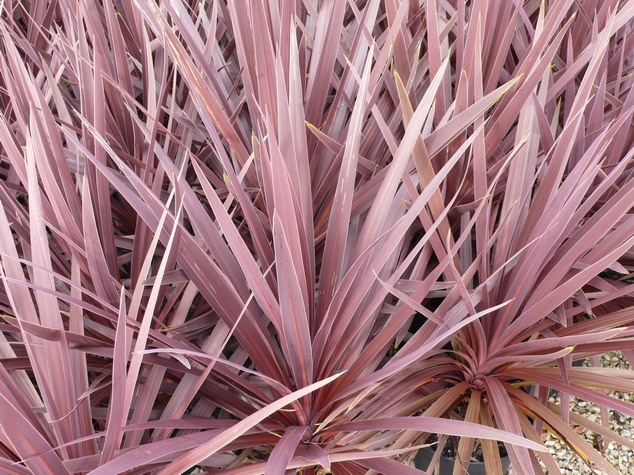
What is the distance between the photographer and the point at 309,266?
0.61 m

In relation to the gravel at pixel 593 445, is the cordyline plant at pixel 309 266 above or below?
above

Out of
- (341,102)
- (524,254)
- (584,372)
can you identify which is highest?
(341,102)

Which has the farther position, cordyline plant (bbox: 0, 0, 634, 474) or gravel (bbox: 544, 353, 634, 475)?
gravel (bbox: 544, 353, 634, 475)

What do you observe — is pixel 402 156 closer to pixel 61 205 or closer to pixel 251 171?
pixel 251 171

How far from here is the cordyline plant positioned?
1.71 ft

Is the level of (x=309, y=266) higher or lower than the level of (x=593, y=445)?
higher

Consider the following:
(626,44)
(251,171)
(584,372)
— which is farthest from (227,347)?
(626,44)

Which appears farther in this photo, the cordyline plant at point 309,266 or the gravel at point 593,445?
the gravel at point 593,445

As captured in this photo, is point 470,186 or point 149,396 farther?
point 470,186

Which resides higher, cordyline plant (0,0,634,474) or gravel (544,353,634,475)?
cordyline plant (0,0,634,474)

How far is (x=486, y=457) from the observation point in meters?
0.67

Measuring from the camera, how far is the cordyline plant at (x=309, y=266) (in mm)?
521

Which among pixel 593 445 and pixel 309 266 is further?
pixel 593 445

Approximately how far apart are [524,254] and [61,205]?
1.95ft
